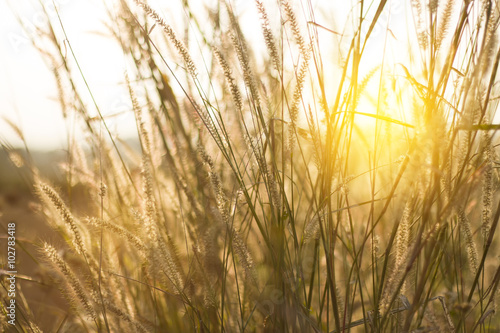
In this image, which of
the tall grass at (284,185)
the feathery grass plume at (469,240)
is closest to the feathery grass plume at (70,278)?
the tall grass at (284,185)

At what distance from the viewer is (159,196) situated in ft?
3.19

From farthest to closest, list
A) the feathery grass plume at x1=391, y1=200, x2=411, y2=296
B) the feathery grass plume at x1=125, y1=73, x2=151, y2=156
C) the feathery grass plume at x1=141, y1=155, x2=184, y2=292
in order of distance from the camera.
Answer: the feathery grass plume at x1=125, y1=73, x2=151, y2=156 → the feathery grass plume at x1=141, y1=155, x2=184, y2=292 → the feathery grass plume at x1=391, y1=200, x2=411, y2=296

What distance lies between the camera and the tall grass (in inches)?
22.8

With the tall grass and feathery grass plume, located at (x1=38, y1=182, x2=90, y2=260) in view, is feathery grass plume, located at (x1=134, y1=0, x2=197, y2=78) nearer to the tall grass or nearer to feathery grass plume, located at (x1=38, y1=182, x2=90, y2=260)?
the tall grass

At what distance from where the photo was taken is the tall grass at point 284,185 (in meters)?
0.58

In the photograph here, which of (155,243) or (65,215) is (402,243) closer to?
(155,243)

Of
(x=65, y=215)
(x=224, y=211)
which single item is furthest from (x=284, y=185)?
(x=65, y=215)

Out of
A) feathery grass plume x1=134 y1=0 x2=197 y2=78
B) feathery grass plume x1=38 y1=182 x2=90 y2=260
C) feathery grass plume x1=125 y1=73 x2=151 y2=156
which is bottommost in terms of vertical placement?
feathery grass plume x1=38 y1=182 x2=90 y2=260

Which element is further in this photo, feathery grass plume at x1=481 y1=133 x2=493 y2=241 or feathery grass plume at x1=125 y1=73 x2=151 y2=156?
feathery grass plume at x1=125 y1=73 x2=151 y2=156

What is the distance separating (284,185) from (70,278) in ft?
1.36

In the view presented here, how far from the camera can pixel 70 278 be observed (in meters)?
0.66

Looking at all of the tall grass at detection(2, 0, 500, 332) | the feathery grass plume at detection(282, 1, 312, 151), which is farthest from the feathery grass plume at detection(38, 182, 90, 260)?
the feathery grass plume at detection(282, 1, 312, 151)

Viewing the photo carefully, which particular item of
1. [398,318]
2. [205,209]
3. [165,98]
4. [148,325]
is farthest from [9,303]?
[398,318]

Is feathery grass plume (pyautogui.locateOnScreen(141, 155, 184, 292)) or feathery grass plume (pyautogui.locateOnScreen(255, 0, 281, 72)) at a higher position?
feathery grass plume (pyautogui.locateOnScreen(255, 0, 281, 72))
